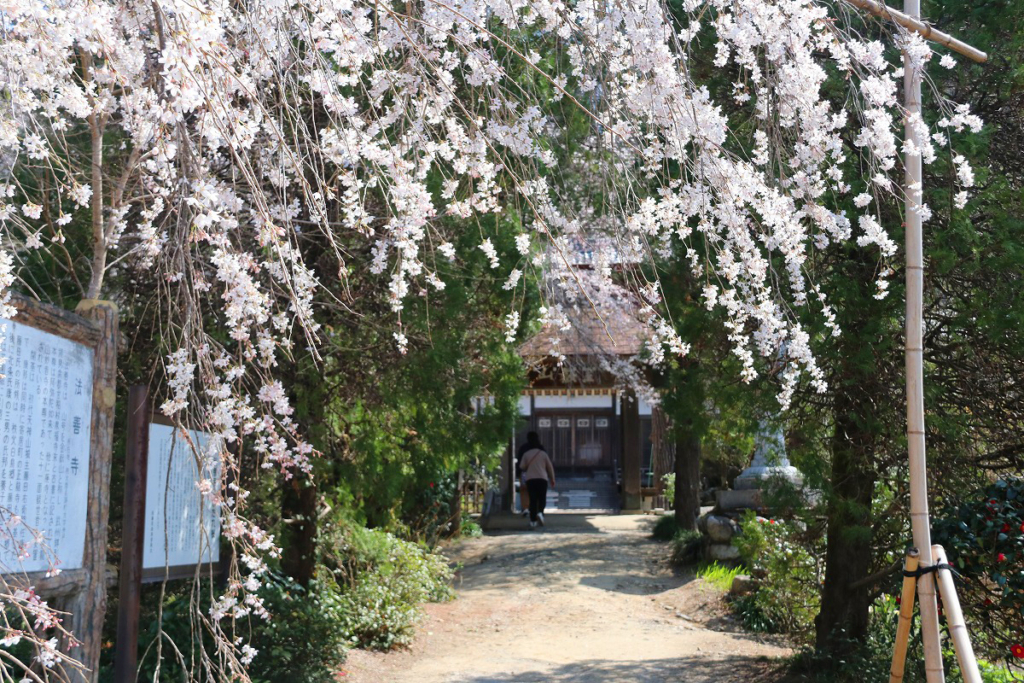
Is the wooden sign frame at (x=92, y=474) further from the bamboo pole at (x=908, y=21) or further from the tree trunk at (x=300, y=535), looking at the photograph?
the tree trunk at (x=300, y=535)

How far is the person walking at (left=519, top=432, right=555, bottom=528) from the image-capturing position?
44.8 ft

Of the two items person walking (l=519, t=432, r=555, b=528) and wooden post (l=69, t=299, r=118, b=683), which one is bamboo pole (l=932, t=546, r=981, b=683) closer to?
wooden post (l=69, t=299, r=118, b=683)

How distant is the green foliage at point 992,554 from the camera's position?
4.31 meters

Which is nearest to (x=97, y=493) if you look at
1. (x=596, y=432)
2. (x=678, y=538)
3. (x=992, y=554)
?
(x=992, y=554)

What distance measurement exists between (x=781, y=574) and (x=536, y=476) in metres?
6.41

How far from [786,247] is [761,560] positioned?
5154 mm

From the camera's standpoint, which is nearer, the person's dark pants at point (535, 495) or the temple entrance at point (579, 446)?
the person's dark pants at point (535, 495)

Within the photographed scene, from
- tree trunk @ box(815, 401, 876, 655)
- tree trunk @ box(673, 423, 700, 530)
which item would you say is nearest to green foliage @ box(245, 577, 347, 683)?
tree trunk @ box(815, 401, 876, 655)

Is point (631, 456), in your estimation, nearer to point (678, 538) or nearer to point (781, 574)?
point (678, 538)

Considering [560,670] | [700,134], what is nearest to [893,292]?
[700,134]

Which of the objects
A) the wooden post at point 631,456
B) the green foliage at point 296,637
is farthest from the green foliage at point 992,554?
the wooden post at point 631,456

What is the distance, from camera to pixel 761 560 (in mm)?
8305

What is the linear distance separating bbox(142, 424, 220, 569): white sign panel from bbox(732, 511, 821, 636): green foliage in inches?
166

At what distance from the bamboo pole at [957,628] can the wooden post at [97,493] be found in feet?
8.89
